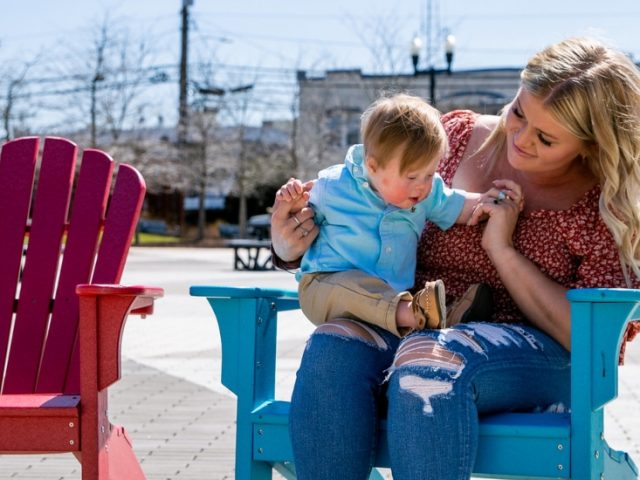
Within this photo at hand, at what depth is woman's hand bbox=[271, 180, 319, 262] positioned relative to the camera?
111 inches

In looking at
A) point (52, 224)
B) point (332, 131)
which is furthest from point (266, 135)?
point (52, 224)

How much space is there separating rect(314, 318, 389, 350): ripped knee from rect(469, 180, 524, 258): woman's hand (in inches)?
15.3

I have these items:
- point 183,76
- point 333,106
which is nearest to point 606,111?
point 183,76

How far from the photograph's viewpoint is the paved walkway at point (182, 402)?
4016 millimetres

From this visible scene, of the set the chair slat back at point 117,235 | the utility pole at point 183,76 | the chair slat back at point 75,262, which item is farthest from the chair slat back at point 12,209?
the utility pole at point 183,76

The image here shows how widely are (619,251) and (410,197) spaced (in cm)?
53

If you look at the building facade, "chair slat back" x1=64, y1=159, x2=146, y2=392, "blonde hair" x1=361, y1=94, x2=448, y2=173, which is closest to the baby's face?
"blonde hair" x1=361, y1=94, x2=448, y2=173

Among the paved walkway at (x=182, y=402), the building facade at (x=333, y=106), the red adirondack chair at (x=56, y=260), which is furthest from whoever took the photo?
the building facade at (x=333, y=106)

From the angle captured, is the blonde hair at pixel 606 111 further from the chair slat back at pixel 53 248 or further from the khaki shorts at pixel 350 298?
the chair slat back at pixel 53 248

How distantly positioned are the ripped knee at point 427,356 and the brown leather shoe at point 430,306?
0.25ft

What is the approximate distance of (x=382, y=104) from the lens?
2703 mm

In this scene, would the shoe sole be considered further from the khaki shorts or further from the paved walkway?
the paved walkway

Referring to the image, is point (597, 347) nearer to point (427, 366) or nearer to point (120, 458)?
point (427, 366)

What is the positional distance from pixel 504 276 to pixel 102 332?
1.03 metres
